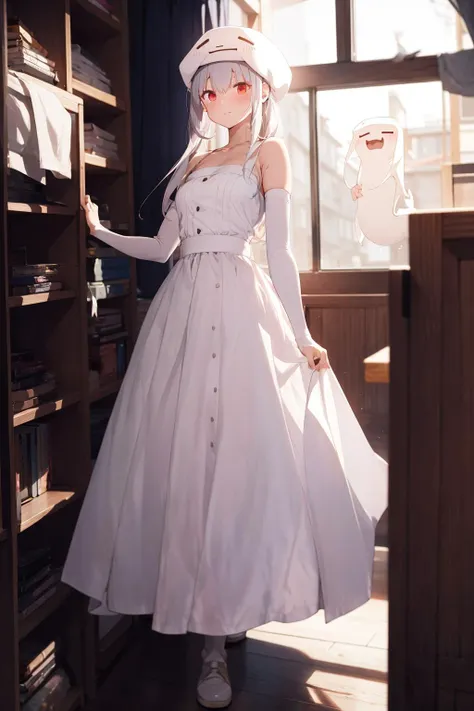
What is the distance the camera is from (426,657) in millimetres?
1351

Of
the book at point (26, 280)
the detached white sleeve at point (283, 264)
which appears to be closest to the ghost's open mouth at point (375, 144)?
the detached white sleeve at point (283, 264)

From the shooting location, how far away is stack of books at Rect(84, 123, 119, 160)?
2.38 m

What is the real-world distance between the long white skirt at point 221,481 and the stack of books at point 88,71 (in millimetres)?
676

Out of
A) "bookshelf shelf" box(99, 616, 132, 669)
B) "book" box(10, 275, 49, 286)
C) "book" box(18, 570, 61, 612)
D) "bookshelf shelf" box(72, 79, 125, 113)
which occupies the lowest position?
"bookshelf shelf" box(99, 616, 132, 669)

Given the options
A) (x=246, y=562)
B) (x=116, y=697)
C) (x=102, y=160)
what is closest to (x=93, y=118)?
(x=102, y=160)

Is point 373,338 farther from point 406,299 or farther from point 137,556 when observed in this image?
point 406,299

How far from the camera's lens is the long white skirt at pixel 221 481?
188 cm

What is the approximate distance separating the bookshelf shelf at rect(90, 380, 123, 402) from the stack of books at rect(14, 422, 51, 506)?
192mm

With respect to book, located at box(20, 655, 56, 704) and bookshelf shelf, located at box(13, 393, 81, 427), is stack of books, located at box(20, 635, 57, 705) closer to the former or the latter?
book, located at box(20, 655, 56, 704)

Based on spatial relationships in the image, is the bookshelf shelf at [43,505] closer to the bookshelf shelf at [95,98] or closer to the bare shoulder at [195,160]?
the bare shoulder at [195,160]

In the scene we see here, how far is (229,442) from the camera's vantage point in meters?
1.93

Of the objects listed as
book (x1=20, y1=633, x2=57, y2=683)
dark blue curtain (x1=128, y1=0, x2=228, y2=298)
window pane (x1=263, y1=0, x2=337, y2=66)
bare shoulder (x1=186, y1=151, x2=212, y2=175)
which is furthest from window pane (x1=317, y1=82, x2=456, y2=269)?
book (x1=20, y1=633, x2=57, y2=683)

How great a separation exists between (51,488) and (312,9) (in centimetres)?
204

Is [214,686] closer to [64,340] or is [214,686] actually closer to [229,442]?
[229,442]
